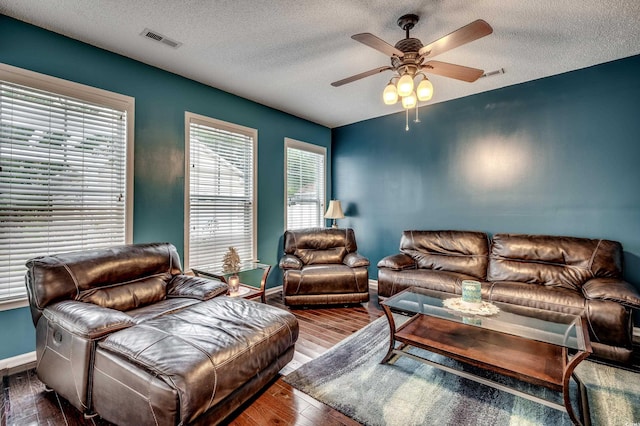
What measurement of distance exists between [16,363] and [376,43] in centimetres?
368

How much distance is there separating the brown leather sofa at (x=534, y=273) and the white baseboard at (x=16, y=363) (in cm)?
342

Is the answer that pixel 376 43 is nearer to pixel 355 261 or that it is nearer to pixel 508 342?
pixel 508 342

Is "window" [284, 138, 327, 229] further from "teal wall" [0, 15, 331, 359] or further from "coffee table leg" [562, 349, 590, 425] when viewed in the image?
"coffee table leg" [562, 349, 590, 425]

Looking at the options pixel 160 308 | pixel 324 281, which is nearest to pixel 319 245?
pixel 324 281

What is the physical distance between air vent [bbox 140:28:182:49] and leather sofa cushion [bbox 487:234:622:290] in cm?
411

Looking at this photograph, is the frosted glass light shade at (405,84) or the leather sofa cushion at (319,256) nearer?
the frosted glass light shade at (405,84)

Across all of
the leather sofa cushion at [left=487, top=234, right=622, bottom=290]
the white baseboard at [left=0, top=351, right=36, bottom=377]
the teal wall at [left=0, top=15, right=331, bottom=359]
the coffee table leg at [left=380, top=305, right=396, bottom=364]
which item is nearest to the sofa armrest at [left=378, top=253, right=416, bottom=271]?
the leather sofa cushion at [left=487, top=234, right=622, bottom=290]

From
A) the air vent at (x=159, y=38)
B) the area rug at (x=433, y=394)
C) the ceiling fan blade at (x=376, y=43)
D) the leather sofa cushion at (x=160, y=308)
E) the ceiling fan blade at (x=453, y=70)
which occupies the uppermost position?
the air vent at (x=159, y=38)

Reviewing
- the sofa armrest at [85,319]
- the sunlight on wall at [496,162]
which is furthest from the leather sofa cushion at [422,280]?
the sofa armrest at [85,319]

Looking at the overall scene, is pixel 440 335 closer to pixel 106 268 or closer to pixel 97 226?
pixel 106 268

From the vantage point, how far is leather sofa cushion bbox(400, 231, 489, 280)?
3666 millimetres

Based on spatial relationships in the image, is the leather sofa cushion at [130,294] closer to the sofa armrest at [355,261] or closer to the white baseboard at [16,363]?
the white baseboard at [16,363]

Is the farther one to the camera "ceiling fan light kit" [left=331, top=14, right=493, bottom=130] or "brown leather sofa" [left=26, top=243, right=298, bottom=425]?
"ceiling fan light kit" [left=331, top=14, right=493, bottom=130]

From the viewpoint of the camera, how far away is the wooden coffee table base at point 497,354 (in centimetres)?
170
